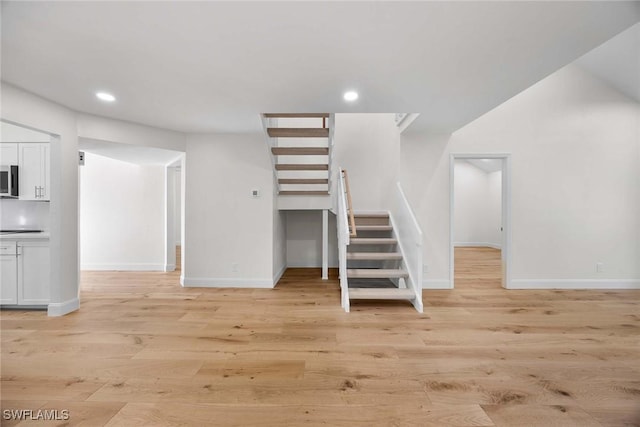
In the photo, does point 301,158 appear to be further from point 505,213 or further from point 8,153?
point 8,153

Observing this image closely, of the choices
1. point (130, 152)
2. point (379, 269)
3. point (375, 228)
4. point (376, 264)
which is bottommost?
point (376, 264)

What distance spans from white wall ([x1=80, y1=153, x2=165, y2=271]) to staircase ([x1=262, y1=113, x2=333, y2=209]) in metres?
2.73

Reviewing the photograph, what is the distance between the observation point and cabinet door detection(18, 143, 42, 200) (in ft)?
13.4

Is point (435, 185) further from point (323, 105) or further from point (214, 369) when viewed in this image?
point (214, 369)

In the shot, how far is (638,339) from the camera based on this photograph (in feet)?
10.0

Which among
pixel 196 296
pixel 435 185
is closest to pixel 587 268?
pixel 435 185

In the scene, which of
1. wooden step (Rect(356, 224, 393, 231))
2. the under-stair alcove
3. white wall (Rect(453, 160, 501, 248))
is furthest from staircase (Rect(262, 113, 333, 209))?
white wall (Rect(453, 160, 501, 248))

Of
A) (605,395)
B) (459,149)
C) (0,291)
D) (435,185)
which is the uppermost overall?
(459,149)

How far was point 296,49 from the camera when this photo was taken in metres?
2.38

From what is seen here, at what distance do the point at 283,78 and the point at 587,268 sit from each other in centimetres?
563

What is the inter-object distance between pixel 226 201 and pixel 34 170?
2465mm

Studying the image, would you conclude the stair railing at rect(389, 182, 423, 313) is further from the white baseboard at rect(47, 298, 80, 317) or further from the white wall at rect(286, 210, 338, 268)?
the white baseboard at rect(47, 298, 80, 317)

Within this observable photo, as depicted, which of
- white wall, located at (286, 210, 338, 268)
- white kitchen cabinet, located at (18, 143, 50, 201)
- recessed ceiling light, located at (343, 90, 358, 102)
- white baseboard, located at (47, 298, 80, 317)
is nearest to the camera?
recessed ceiling light, located at (343, 90, 358, 102)

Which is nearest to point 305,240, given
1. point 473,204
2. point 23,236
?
point 23,236
